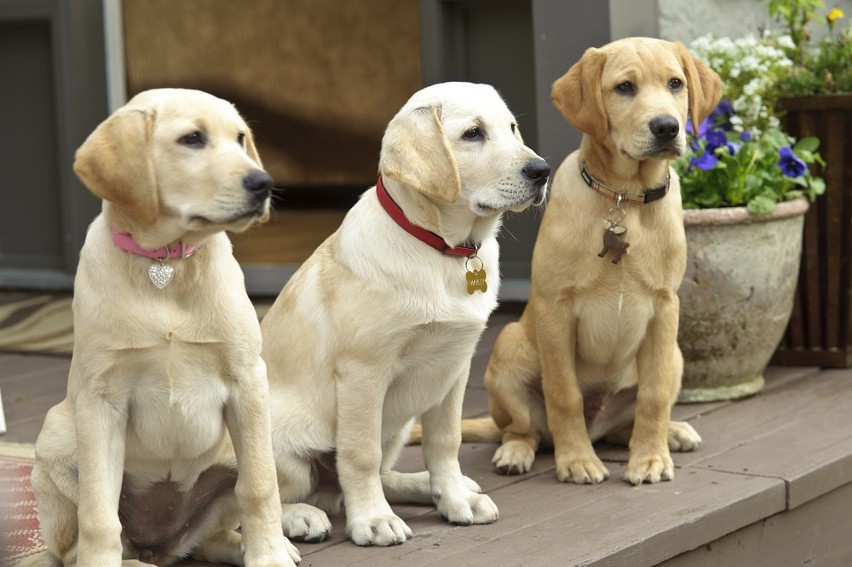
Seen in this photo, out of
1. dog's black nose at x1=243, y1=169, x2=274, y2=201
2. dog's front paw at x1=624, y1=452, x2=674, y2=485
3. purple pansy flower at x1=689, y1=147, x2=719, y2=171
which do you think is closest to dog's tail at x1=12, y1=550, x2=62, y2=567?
dog's black nose at x1=243, y1=169, x2=274, y2=201

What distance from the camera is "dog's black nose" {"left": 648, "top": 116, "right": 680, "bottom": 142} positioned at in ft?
11.0

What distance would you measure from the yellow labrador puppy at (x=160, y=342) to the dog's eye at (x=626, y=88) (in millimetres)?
1241

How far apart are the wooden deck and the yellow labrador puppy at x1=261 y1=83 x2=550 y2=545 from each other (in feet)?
0.38

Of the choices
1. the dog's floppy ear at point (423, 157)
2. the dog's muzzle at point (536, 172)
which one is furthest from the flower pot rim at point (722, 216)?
the dog's floppy ear at point (423, 157)

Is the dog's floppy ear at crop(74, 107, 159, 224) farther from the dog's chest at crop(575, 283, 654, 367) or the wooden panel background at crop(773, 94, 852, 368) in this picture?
the wooden panel background at crop(773, 94, 852, 368)

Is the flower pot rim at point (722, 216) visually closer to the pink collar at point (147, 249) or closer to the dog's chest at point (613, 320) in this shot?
the dog's chest at point (613, 320)

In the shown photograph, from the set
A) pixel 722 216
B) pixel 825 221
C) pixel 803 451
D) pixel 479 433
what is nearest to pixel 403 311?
pixel 479 433

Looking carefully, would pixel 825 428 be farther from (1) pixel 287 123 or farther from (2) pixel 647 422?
(1) pixel 287 123

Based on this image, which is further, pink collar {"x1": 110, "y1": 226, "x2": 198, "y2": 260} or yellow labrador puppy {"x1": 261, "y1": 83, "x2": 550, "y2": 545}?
yellow labrador puppy {"x1": 261, "y1": 83, "x2": 550, "y2": 545}

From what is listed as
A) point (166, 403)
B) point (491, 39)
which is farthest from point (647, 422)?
point (491, 39)

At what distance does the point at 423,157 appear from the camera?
9.56 ft

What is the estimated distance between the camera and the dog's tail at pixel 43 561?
9.15 ft

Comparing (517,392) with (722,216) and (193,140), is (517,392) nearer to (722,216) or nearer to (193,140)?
(722,216)

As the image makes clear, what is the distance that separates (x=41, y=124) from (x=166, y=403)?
466cm
